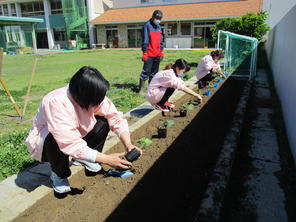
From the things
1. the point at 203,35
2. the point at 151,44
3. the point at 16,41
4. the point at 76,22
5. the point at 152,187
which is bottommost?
the point at 152,187

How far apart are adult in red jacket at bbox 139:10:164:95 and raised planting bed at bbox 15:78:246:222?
2.63 metres

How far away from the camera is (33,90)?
23.5 ft

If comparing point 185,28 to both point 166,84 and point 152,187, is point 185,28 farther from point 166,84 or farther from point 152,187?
point 152,187

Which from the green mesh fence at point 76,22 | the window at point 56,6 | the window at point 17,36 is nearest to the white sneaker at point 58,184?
the green mesh fence at point 76,22

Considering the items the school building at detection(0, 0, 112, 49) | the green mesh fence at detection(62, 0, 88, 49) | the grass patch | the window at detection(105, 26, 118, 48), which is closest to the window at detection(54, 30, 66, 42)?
the school building at detection(0, 0, 112, 49)

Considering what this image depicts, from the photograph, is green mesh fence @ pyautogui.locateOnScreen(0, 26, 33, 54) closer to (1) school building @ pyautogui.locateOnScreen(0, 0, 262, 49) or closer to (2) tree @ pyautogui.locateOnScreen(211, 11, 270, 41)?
(1) school building @ pyautogui.locateOnScreen(0, 0, 262, 49)

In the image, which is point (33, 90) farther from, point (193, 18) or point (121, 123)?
point (193, 18)

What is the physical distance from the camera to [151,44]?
6.02 m

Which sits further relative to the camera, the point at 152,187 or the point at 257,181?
the point at 257,181

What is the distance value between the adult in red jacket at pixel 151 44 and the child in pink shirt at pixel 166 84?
178cm

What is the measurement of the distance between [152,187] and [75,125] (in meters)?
0.99

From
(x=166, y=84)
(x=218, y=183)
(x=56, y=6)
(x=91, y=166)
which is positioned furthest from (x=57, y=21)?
(x=218, y=183)

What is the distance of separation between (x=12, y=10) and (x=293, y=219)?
40.7 m

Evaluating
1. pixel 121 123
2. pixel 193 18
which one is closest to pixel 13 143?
pixel 121 123
